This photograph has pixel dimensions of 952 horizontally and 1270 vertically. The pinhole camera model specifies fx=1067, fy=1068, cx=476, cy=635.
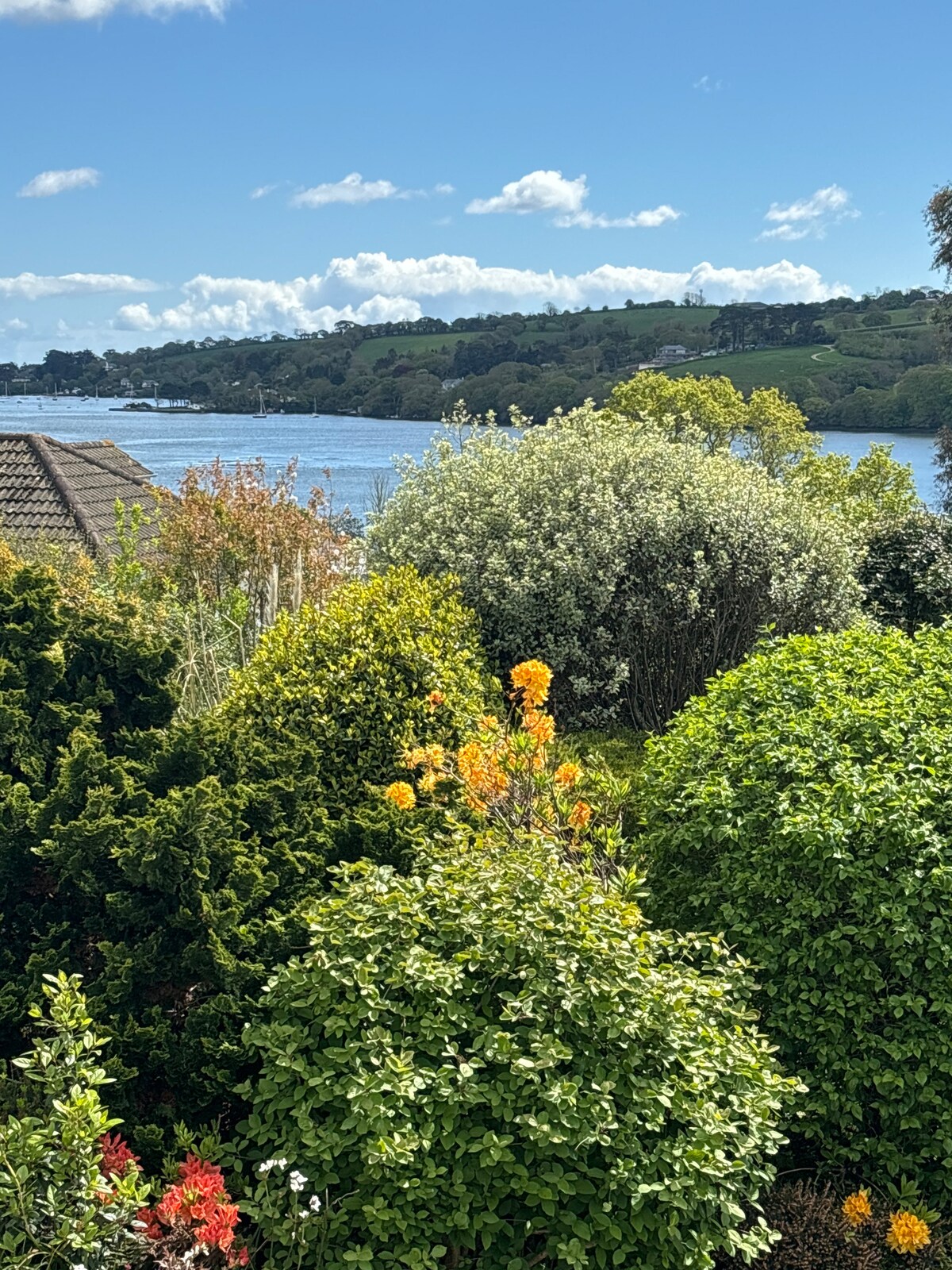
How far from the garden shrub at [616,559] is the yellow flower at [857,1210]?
4.16 metres

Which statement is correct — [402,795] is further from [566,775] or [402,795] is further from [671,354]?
[671,354]

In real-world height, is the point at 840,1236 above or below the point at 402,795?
below

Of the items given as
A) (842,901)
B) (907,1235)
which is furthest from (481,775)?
(907,1235)

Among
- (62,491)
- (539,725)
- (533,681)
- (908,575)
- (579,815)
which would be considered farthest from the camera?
(62,491)

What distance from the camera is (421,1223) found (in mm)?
2713

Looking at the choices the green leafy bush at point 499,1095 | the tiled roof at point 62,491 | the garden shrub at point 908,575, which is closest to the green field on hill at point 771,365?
the tiled roof at point 62,491

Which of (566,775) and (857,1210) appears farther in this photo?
(566,775)

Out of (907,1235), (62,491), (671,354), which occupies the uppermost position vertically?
(671,354)

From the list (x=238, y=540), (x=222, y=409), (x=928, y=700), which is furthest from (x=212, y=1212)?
(x=222, y=409)

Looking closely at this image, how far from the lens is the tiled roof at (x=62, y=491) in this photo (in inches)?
618

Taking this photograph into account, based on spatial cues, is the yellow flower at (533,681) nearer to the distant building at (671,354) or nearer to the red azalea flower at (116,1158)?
the red azalea flower at (116,1158)

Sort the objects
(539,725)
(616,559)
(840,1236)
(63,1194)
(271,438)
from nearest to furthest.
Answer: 1. (63,1194)
2. (840,1236)
3. (539,725)
4. (616,559)
5. (271,438)

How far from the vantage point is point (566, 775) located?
411 centimetres

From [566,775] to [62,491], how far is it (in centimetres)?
1467
